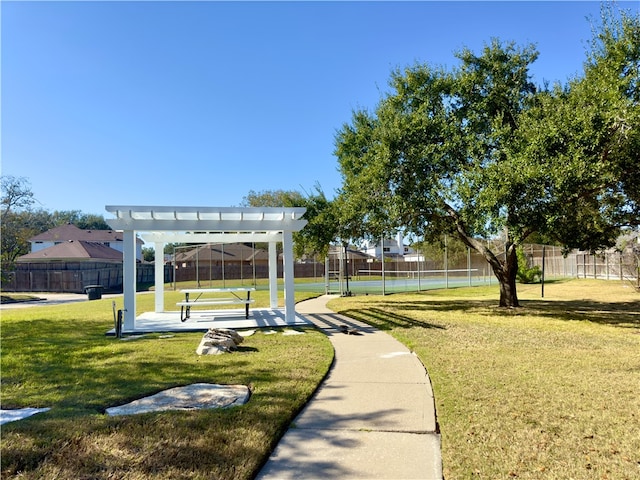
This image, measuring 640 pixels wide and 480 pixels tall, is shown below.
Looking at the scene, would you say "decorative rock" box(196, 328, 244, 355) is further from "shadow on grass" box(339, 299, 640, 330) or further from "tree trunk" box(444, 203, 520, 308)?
"tree trunk" box(444, 203, 520, 308)

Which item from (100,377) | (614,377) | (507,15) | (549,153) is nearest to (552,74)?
(507,15)

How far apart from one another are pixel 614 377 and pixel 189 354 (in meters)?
6.50

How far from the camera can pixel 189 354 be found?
7539 mm

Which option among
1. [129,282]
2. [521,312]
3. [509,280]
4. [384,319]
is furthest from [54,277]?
[521,312]

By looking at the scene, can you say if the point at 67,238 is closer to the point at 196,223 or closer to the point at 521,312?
the point at 196,223

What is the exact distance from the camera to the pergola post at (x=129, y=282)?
10.4m

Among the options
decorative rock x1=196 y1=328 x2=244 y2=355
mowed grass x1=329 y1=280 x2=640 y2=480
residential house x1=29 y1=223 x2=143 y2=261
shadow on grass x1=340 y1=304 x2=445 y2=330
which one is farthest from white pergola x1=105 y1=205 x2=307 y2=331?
residential house x1=29 y1=223 x2=143 y2=261

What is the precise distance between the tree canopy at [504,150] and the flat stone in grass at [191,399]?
8.00m

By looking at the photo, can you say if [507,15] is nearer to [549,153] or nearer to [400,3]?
[400,3]

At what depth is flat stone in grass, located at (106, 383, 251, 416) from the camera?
4539 millimetres

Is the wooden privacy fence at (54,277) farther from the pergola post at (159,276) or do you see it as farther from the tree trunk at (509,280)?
the tree trunk at (509,280)

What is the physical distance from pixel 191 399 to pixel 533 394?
156 inches

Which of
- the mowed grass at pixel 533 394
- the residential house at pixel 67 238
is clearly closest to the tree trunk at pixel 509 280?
the mowed grass at pixel 533 394

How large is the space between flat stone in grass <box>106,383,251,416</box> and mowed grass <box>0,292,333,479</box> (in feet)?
0.52
